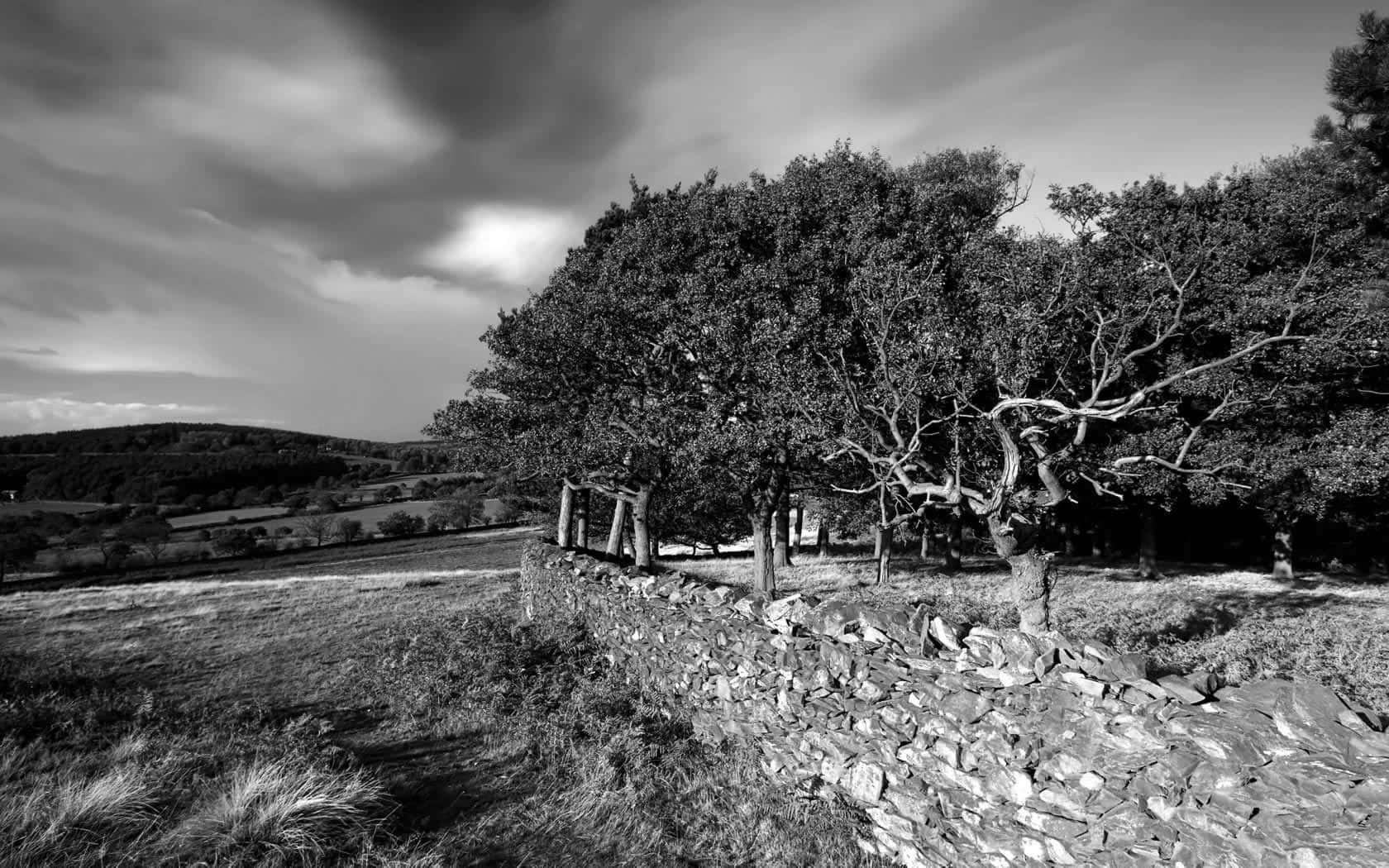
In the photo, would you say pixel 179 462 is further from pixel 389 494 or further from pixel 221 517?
pixel 389 494

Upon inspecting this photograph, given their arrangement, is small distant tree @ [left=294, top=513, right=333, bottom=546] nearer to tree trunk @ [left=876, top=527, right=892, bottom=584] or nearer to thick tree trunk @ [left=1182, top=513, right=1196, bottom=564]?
tree trunk @ [left=876, top=527, right=892, bottom=584]

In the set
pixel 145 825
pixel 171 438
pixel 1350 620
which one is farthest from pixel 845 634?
pixel 171 438

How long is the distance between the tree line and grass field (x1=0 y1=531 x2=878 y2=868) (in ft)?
20.4

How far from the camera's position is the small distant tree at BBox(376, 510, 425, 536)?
69812mm

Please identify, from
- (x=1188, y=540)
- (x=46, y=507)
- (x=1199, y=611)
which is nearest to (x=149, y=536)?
(x=46, y=507)

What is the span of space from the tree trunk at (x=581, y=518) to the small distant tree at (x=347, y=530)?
156ft

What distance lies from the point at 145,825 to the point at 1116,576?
26532 millimetres

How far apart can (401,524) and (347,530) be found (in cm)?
583

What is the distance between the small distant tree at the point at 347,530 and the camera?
66312mm

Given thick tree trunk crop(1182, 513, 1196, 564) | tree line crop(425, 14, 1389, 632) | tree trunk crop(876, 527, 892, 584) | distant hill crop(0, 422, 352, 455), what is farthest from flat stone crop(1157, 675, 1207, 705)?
distant hill crop(0, 422, 352, 455)

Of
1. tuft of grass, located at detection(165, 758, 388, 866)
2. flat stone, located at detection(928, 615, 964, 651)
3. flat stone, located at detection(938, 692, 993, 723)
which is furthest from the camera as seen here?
flat stone, located at detection(928, 615, 964, 651)

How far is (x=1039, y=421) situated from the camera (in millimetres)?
11156

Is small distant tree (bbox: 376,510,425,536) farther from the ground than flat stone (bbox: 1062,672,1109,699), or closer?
closer

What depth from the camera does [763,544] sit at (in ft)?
53.6
